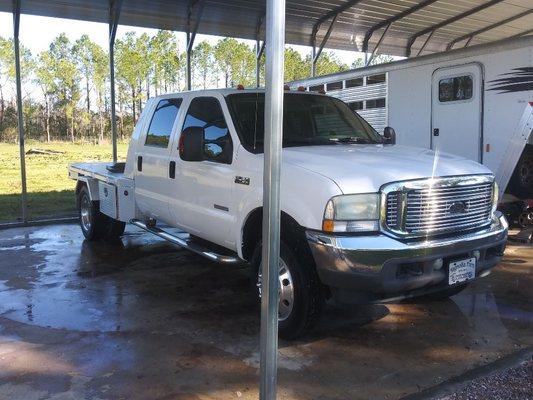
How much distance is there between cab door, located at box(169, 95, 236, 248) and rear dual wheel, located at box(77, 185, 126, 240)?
2673mm

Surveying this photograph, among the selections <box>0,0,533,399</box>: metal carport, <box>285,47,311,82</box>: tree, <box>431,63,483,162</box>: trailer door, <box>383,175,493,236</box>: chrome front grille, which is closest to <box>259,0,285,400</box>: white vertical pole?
<box>383,175,493,236</box>: chrome front grille

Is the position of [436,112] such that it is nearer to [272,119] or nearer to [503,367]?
[503,367]

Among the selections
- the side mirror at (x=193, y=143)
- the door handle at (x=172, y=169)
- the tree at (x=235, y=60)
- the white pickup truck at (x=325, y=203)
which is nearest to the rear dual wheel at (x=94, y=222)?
the white pickup truck at (x=325, y=203)

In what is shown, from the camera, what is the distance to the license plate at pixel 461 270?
4.12m

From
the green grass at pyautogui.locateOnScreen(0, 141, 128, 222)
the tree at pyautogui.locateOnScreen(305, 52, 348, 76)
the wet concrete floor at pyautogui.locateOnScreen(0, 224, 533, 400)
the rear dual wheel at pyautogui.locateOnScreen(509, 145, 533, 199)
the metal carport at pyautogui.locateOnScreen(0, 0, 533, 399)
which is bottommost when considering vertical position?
the wet concrete floor at pyautogui.locateOnScreen(0, 224, 533, 400)

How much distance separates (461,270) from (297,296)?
1280mm

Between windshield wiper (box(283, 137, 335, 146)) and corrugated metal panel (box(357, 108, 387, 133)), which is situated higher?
corrugated metal panel (box(357, 108, 387, 133))

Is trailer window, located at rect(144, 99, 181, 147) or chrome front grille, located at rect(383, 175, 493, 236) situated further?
trailer window, located at rect(144, 99, 181, 147)

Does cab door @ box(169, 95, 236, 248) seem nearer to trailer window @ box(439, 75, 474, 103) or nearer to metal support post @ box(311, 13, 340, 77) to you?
trailer window @ box(439, 75, 474, 103)

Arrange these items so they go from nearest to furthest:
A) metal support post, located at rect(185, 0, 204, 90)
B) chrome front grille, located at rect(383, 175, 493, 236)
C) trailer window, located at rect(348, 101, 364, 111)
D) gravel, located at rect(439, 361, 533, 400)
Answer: gravel, located at rect(439, 361, 533, 400)
chrome front grille, located at rect(383, 175, 493, 236)
trailer window, located at rect(348, 101, 364, 111)
metal support post, located at rect(185, 0, 204, 90)

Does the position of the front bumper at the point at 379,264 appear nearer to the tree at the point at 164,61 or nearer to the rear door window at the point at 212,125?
the rear door window at the point at 212,125

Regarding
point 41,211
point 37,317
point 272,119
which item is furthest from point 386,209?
point 41,211

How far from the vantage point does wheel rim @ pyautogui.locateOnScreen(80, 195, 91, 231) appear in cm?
838

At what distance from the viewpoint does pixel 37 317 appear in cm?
498
